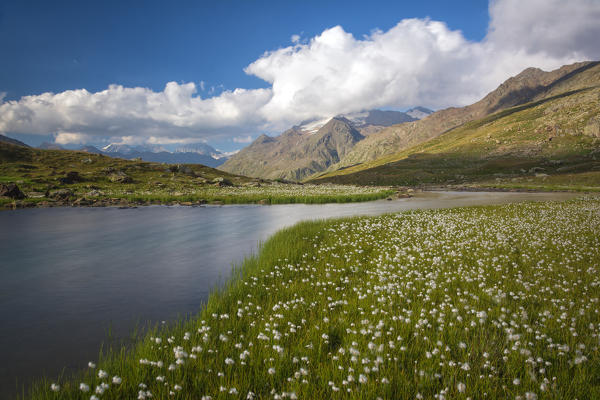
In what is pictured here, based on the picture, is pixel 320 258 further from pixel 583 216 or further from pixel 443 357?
pixel 583 216

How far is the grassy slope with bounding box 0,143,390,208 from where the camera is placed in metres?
45.8

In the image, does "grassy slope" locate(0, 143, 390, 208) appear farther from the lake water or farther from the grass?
the grass

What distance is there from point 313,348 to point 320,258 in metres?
6.99

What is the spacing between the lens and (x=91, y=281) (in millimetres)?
11188

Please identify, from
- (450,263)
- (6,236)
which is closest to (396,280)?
(450,263)

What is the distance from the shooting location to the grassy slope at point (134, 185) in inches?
1804

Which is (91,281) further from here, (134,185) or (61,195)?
(134,185)

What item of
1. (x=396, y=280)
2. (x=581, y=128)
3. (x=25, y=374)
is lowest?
(x=25, y=374)

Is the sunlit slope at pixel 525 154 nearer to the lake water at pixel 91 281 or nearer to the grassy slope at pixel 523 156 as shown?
the grassy slope at pixel 523 156

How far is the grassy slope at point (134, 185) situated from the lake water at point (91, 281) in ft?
72.3

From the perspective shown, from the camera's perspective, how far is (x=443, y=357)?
14.9 ft

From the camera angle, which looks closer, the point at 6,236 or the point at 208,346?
the point at 208,346

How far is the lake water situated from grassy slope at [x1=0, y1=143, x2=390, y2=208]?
22.0 m

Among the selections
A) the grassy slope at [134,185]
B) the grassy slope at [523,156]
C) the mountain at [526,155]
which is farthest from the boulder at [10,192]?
the mountain at [526,155]
